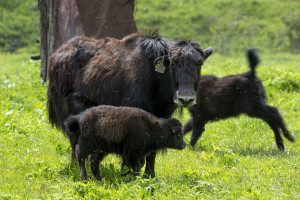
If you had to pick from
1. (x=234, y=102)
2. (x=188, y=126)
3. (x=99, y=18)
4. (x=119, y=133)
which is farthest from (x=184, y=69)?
(x=99, y=18)

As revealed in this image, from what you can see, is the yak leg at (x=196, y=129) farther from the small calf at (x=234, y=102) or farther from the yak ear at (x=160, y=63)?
the yak ear at (x=160, y=63)

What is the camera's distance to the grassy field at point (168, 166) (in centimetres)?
533

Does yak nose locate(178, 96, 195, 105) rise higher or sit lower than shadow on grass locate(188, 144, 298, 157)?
higher

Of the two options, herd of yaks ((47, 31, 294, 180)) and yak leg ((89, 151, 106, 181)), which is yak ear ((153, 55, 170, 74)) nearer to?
herd of yaks ((47, 31, 294, 180))

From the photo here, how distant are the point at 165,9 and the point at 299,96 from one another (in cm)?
1585

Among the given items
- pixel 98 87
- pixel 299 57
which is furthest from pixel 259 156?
pixel 299 57

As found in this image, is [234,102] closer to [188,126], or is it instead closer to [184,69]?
[188,126]

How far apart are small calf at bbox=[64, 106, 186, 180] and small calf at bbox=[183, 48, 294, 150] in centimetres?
240

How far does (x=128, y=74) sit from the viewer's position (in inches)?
252

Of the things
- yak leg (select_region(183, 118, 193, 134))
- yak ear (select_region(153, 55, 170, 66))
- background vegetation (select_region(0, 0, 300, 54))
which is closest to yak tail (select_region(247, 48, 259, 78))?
yak leg (select_region(183, 118, 193, 134))

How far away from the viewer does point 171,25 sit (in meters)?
23.9

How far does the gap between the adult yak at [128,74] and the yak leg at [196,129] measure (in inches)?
69.6

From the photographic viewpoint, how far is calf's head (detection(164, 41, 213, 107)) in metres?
5.95

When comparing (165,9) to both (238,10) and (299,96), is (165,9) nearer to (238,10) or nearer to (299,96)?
(238,10)
